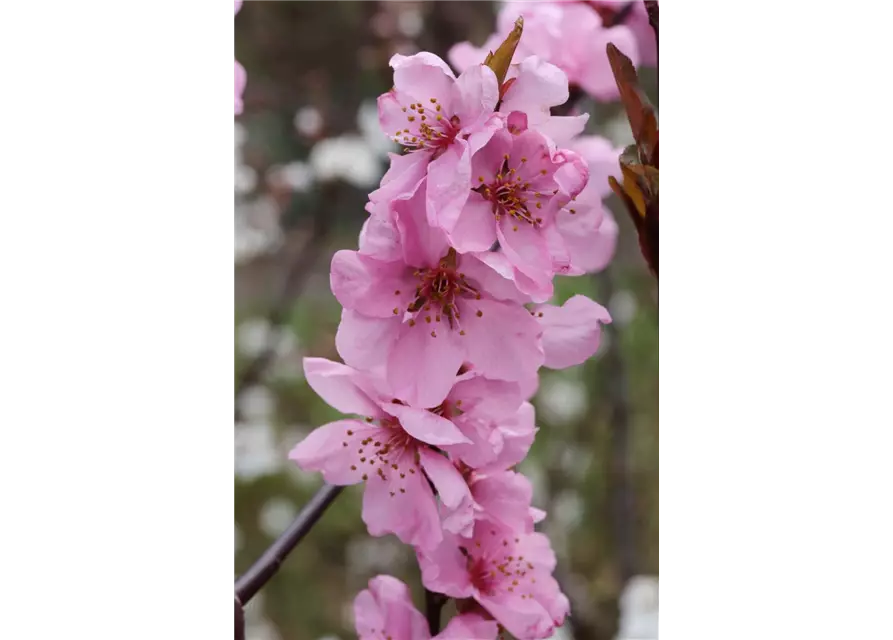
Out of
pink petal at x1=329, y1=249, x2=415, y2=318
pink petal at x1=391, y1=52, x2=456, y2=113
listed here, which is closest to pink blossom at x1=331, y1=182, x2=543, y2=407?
pink petal at x1=329, y1=249, x2=415, y2=318

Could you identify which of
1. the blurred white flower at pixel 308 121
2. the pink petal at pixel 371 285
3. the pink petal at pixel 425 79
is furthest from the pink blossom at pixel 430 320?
the blurred white flower at pixel 308 121

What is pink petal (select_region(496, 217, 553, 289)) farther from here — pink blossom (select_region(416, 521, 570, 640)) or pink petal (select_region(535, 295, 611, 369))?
pink blossom (select_region(416, 521, 570, 640))

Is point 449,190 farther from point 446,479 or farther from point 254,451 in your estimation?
point 254,451

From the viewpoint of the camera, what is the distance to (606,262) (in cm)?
77

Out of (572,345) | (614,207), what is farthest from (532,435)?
(614,207)

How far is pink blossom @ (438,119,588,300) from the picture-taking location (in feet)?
2.15

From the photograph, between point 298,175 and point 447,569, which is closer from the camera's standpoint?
point 447,569

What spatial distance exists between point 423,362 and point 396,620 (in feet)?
0.72

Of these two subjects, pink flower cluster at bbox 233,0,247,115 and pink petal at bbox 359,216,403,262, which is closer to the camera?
pink petal at bbox 359,216,403,262

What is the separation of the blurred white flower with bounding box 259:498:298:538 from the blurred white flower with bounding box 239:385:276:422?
0.25 feet

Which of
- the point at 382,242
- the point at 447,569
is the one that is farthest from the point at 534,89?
the point at 447,569

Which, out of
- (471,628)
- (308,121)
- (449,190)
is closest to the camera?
(449,190)

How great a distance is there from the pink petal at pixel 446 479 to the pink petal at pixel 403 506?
2 centimetres

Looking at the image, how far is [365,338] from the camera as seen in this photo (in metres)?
0.69
